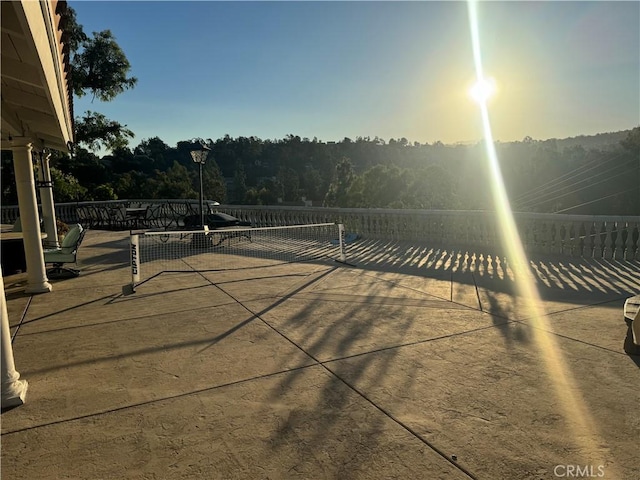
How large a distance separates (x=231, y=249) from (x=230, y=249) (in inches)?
1.2

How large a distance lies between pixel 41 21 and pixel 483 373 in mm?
4451

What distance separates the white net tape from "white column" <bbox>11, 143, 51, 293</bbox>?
4.95ft

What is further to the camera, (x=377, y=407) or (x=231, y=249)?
(x=231, y=249)

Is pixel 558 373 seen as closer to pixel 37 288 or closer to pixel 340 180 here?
pixel 37 288

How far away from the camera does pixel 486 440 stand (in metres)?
2.76

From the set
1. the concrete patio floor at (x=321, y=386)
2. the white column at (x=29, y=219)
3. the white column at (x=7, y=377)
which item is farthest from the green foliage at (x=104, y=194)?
the white column at (x=7, y=377)

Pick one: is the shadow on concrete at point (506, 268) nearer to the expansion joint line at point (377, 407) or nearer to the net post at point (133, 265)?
the expansion joint line at point (377, 407)

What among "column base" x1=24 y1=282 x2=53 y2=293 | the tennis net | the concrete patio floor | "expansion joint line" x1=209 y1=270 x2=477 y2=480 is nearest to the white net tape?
the tennis net

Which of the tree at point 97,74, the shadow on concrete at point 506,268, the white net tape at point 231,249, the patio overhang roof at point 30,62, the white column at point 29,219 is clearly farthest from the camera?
the tree at point 97,74

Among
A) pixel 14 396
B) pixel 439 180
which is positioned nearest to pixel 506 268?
pixel 14 396

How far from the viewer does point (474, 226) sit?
36.1ft

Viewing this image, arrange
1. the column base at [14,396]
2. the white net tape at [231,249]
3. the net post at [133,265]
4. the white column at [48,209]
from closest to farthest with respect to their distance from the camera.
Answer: the column base at [14,396], the net post at [133,265], the white net tape at [231,249], the white column at [48,209]

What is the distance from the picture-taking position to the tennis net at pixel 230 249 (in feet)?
30.9

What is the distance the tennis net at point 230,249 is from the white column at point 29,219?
151cm
